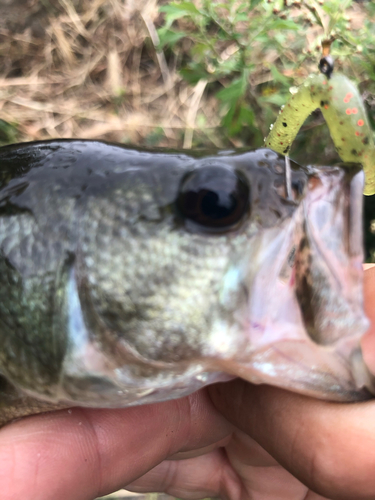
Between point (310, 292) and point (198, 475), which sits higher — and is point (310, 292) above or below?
above

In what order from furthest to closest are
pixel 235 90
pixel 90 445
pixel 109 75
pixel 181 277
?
pixel 109 75, pixel 235 90, pixel 90 445, pixel 181 277

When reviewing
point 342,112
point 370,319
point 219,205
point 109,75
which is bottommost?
point 370,319

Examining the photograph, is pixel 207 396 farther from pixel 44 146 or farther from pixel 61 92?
pixel 61 92

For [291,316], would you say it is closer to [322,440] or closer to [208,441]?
[322,440]

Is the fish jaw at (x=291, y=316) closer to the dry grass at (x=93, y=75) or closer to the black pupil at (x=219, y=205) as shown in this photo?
the black pupil at (x=219, y=205)

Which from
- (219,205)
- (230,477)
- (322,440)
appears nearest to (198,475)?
(230,477)

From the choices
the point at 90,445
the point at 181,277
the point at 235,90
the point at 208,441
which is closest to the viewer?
the point at 181,277

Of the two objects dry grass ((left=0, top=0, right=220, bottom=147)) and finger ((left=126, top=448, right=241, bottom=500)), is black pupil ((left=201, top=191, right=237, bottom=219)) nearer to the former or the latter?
finger ((left=126, top=448, right=241, bottom=500))

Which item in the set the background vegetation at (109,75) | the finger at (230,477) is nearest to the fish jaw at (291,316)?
the finger at (230,477)
